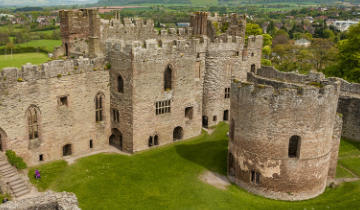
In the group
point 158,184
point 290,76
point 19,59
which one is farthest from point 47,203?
point 19,59

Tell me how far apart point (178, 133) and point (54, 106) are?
1175 cm

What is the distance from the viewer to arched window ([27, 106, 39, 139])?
2694 cm

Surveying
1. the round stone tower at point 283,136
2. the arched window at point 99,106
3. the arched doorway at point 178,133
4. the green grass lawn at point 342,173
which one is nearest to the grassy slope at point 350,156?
the green grass lawn at point 342,173

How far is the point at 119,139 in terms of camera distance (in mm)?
32500

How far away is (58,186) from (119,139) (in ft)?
26.0

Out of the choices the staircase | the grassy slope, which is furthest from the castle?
the grassy slope

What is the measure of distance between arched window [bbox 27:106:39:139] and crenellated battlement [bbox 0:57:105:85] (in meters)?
2.29

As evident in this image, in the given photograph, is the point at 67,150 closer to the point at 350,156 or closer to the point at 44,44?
the point at 350,156

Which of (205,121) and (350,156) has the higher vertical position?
(205,121)

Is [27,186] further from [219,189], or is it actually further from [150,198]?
[219,189]

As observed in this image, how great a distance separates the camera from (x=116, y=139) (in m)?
32.8

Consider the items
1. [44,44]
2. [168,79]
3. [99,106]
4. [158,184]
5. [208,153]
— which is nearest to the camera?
[158,184]

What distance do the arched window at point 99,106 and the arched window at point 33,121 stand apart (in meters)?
5.18

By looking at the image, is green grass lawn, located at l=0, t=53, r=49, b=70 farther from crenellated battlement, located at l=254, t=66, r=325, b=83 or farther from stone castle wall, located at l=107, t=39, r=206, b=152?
crenellated battlement, located at l=254, t=66, r=325, b=83
